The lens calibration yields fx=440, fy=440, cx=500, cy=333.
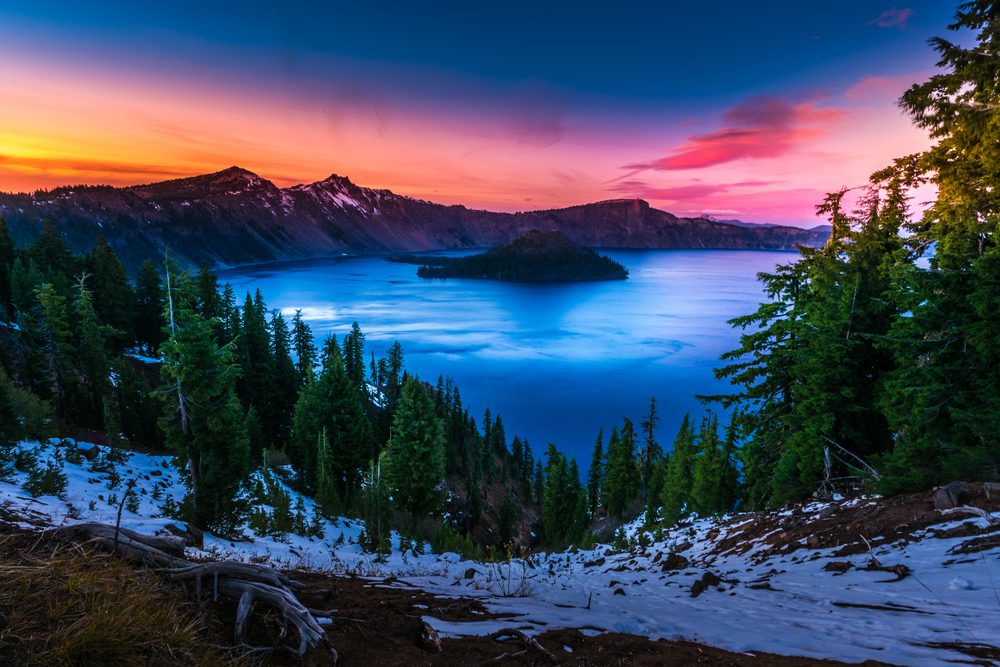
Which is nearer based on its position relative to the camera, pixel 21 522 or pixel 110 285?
pixel 21 522

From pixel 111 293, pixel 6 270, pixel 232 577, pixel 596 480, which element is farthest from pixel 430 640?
pixel 6 270

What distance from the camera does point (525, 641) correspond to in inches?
152

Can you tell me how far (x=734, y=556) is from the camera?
9141mm

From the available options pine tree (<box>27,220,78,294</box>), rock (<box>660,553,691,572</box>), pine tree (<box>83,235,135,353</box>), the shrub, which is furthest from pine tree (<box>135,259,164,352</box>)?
rock (<box>660,553,691,572</box>)

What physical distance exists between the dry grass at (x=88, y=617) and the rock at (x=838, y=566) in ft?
25.0

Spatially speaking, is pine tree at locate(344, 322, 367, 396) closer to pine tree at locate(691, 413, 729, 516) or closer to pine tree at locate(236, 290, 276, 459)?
pine tree at locate(236, 290, 276, 459)

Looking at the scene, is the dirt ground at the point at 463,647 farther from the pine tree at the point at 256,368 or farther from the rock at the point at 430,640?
the pine tree at the point at 256,368

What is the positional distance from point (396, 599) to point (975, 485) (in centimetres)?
954

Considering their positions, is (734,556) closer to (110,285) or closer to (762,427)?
(762,427)

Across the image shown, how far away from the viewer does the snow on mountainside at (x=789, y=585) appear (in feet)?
13.8

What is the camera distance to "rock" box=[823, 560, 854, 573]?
632 centimetres

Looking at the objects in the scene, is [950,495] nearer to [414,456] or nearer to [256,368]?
[414,456]

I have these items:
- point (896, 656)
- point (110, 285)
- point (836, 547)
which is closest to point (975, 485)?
point (836, 547)

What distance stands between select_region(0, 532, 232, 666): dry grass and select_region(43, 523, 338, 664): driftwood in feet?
0.74
